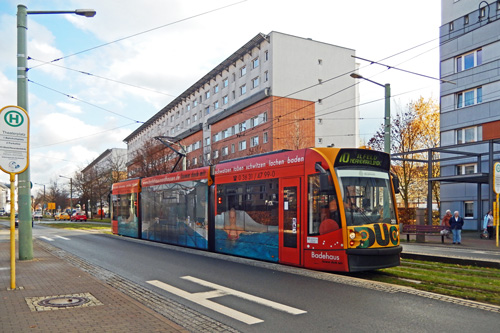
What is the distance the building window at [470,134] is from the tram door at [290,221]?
2460 centimetres

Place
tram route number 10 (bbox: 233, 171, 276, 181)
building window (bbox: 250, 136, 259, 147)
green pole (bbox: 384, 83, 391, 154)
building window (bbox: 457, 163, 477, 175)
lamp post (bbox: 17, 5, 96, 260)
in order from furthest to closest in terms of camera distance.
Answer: building window (bbox: 250, 136, 259, 147), building window (bbox: 457, 163, 477, 175), green pole (bbox: 384, 83, 391, 154), lamp post (bbox: 17, 5, 96, 260), tram route number 10 (bbox: 233, 171, 276, 181)

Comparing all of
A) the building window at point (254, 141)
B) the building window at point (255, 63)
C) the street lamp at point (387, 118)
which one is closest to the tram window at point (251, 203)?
the street lamp at point (387, 118)

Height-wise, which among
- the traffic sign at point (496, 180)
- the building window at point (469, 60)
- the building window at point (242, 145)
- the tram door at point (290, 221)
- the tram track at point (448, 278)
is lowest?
the tram track at point (448, 278)

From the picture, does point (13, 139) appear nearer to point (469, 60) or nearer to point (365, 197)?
point (365, 197)

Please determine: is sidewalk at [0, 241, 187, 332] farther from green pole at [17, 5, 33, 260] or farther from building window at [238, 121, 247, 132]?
building window at [238, 121, 247, 132]

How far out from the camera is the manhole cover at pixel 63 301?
706 cm

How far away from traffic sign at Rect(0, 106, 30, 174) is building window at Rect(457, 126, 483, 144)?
29831 millimetres

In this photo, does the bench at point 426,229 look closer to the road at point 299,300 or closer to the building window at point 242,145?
the road at point 299,300

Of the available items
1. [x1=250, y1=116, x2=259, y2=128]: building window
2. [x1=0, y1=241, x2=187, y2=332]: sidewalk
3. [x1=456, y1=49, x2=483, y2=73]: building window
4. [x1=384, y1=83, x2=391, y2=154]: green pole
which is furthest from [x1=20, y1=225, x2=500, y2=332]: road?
[x1=250, y1=116, x2=259, y2=128]: building window

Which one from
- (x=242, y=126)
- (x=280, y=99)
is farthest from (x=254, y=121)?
(x=280, y=99)

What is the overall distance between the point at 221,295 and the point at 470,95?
96.8 ft

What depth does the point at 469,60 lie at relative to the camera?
1260 inches

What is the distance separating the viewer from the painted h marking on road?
667 cm

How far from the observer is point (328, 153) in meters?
10.3
